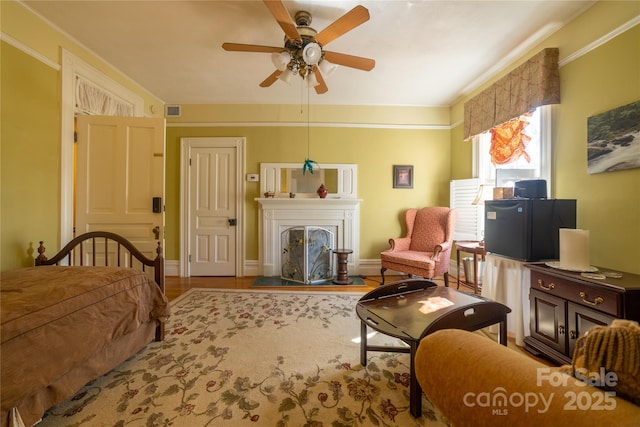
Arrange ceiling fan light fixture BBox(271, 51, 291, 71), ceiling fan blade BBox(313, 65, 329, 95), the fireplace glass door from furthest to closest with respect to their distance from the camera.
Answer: the fireplace glass door
ceiling fan blade BBox(313, 65, 329, 95)
ceiling fan light fixture BBox(271, 51, 291, 71)

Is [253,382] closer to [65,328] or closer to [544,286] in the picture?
[65,328]

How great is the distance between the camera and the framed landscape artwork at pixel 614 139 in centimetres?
174

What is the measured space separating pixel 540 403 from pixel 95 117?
3.79m

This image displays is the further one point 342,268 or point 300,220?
point 300,220

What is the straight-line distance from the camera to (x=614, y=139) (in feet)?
6.10

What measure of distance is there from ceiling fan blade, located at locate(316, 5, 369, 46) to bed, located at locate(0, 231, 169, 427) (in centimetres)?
232

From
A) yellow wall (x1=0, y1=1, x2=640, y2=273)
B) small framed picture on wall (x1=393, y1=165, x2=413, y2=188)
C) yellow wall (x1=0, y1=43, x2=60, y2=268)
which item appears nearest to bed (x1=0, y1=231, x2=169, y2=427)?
yellow wall (x1=0, y1=43, x2=60, y2=268)

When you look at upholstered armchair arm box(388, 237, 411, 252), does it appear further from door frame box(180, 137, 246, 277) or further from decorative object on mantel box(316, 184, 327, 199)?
door frame box(180, 137, 246, 277)

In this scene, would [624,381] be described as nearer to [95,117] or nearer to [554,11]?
[554,11]

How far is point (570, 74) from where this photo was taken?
2219 millimetres

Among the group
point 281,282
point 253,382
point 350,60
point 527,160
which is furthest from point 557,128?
point 281,282

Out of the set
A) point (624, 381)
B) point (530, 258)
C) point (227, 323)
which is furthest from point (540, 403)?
point (227, 323)

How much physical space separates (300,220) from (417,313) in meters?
2.71

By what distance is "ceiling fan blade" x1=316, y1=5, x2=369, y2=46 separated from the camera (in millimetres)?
1743
